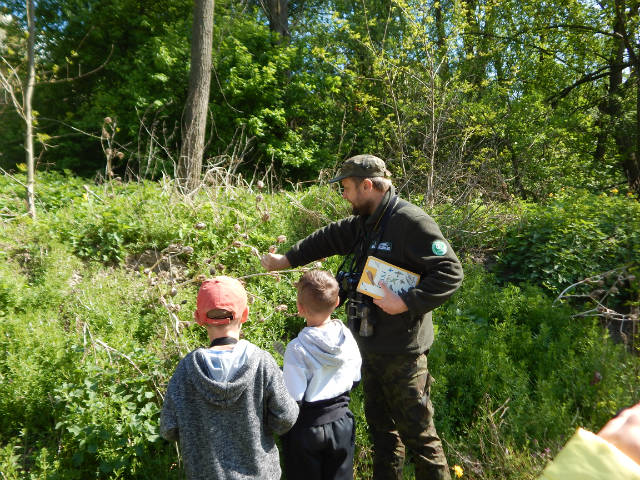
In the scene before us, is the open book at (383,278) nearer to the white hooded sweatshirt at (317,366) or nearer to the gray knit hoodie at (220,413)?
the white hooded sweatshirt at (317,366)

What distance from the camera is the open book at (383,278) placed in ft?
8.64

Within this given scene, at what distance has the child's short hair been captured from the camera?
7.91 feet

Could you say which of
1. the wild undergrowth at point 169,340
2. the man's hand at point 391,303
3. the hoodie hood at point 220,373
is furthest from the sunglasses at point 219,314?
the man's hand at point 391,303

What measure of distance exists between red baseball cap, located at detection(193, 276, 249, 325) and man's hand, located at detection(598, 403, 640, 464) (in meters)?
1.52

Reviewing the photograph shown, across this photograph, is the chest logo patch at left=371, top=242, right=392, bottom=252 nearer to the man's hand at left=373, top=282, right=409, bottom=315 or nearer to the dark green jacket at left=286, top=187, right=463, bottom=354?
the dark green jacket at left=286, top=187, right=463, bottom=354

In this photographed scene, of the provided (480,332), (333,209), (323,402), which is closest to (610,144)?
Result: (333,209)

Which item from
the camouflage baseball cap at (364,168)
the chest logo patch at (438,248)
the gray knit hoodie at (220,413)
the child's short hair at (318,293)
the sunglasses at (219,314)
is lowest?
the gray knit hoodie at (220,413)

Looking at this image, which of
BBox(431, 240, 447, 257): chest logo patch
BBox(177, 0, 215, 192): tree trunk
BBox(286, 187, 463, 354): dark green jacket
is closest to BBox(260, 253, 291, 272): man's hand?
BBox(286, 187, 463, 354): dark green jacket

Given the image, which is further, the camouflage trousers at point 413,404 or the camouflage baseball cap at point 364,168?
the camouflage baseball cap at point 364,168

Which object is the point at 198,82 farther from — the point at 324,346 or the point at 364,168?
the point at 324,346

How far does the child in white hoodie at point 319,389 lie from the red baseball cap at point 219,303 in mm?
402

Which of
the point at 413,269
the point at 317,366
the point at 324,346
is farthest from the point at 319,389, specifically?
the point at 413,269

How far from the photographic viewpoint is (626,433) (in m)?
1.05

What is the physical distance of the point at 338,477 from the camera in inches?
94.9
